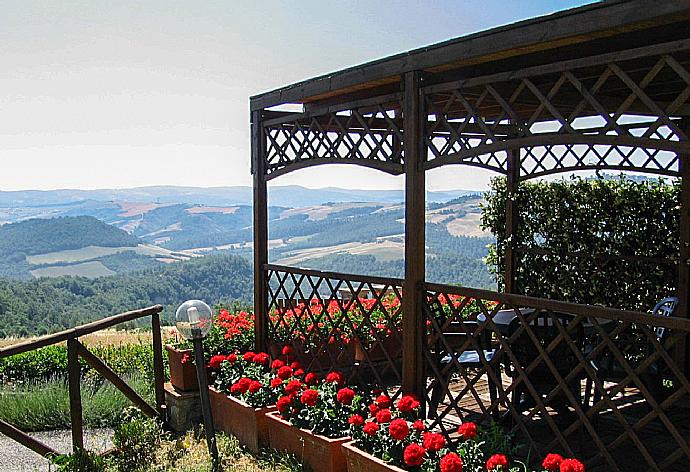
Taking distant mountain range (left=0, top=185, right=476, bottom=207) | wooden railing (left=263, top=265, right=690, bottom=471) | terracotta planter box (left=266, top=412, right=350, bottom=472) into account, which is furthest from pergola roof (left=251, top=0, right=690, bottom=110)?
distant mountain range (left=0, top=185, right=476, bottom=207)

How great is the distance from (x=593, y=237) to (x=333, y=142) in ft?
10.6

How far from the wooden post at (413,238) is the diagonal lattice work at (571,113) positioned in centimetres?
8

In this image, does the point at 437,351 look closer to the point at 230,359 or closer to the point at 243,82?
the point at 230,359

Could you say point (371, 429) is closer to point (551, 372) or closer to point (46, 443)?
point (551, 372)

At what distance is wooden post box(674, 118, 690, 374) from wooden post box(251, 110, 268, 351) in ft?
11.3

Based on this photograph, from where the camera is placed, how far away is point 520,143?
12.1 feet

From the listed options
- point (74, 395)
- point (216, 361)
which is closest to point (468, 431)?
point (216, 361)

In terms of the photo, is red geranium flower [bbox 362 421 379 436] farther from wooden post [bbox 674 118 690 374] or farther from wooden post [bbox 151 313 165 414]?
wooden post [bbox 674 118 690 374]

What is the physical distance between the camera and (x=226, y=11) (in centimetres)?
1271

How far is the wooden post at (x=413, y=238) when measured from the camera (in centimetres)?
441

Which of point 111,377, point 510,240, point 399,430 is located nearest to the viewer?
point 399,430

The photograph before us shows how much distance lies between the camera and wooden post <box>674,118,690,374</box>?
5.94 m

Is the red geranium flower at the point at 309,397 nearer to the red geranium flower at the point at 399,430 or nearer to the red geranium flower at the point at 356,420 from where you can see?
the red geranium flower at the point at 356,420

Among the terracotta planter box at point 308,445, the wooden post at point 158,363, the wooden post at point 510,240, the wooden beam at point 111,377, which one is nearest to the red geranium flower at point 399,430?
the terracotta planter box at point 308,445
